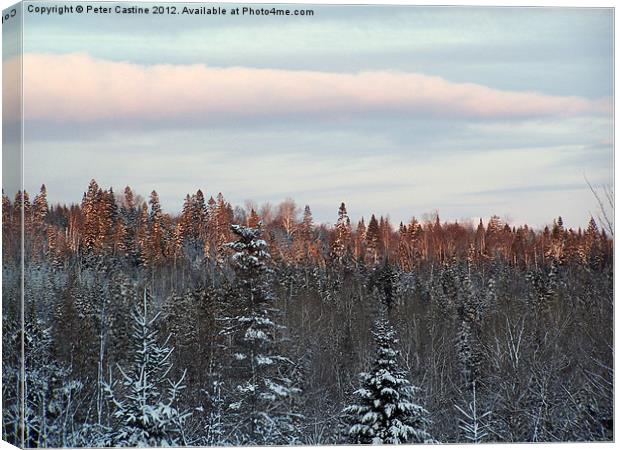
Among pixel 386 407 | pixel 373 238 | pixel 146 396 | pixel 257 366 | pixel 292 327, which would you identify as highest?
pixel 373 238

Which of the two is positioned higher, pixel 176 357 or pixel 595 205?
pixel 595 205

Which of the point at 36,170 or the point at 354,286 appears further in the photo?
the point at 354,286

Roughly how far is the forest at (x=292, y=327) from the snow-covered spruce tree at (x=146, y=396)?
0.02 metres

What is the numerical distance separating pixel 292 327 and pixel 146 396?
80.5 inches

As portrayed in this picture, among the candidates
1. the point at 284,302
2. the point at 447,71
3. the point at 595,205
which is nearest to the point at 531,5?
the point at 447,71

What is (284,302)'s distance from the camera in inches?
575

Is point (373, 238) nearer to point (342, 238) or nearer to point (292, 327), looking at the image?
point (342, 238)

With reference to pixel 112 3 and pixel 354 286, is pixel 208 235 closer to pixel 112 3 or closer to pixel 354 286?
pixel 354 286

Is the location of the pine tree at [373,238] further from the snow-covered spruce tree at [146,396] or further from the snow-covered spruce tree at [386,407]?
the snow-covered spruce tree at [146,396]

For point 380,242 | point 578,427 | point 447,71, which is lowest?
point 578,427

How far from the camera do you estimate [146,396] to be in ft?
46.6

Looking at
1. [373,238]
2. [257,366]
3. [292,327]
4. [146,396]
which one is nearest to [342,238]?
[373,238]

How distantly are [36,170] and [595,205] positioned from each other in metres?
7.05

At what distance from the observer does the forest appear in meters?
13.9
